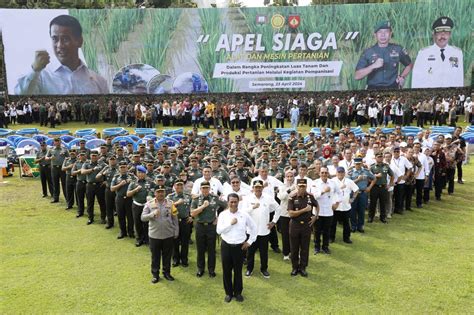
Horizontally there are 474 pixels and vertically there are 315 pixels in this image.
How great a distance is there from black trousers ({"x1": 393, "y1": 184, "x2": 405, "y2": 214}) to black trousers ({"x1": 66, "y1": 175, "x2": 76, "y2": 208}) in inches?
318

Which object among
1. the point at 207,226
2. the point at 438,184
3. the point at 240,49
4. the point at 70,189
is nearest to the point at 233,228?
the point at 207,226

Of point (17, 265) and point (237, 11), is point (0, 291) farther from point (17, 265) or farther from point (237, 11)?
point (237, 11)

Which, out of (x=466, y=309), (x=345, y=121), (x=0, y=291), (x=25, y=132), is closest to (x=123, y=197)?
(x=0, y=291)

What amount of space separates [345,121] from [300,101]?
2968mm

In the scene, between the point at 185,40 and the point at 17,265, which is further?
the point at 185,40

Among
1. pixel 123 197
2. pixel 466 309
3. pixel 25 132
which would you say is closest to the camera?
pixel 466 309

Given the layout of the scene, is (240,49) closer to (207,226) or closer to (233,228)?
(207,226)

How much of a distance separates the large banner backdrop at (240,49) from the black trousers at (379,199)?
18946 millimetres

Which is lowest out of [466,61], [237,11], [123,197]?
[123,197]

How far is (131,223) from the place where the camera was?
31.8ft

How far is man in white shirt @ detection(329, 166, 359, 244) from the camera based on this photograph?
355 inches

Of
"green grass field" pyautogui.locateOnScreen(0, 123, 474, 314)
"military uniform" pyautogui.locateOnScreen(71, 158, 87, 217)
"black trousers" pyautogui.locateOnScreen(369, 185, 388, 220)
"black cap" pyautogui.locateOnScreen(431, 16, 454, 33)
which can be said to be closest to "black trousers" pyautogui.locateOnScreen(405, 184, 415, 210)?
"green grass field" pyautogui.locateOnScreen(0, 123, 474, 314)

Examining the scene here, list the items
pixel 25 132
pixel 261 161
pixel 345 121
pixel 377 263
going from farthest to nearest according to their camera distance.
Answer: pixel 345 121 < pixel 25 132 < pixel 261 161 < pixel 377 263

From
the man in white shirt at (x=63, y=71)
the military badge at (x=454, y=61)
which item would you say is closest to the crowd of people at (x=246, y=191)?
the man in white shirt at (x=63, y=71)
